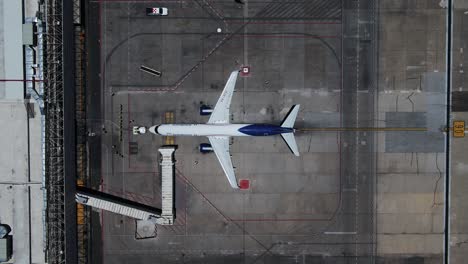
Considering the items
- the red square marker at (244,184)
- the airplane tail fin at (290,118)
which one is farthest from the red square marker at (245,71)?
the red square marker at (244,184)

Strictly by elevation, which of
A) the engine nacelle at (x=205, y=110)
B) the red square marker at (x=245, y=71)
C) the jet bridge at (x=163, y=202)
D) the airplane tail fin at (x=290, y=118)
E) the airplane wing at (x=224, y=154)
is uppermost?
the red square marker at (x=245, y=71)

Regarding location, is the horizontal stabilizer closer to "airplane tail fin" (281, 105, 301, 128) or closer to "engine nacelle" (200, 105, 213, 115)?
"airplane tail fin" (281, 105, 301, 128)

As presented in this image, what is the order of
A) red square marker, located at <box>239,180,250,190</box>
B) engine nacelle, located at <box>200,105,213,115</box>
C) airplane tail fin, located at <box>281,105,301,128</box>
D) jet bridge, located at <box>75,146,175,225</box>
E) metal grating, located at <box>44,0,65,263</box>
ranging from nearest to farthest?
metal grating, located at <box>44,0,65,263</box> < airplane tail fin, located at <box>281,105,301,128</box> < jet bridge, located at <box>75,146,175,225</box> < engine nacelle, located at <box>200,105,213,115</box> < red square marker, located at <box>239,180,250,190</box>

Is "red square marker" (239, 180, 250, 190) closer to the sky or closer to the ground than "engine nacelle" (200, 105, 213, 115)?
closer to the ground

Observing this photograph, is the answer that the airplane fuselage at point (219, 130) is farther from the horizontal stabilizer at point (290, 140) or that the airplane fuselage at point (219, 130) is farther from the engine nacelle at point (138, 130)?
the engine nacelle at point (138, 130)

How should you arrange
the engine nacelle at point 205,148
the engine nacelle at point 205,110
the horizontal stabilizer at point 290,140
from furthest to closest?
1. the engine nacelle at point 205,148
2. the engine nacelle at point 205,110
3. the horizontal stabilizer at point 290,140

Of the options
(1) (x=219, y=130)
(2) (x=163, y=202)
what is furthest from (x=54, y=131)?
(1) (x=219, y=130)

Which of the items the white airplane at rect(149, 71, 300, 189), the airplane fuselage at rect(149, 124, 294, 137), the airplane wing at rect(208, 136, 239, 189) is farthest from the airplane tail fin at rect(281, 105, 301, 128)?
the airplane wing at rect(208, 136, 239, 189)
